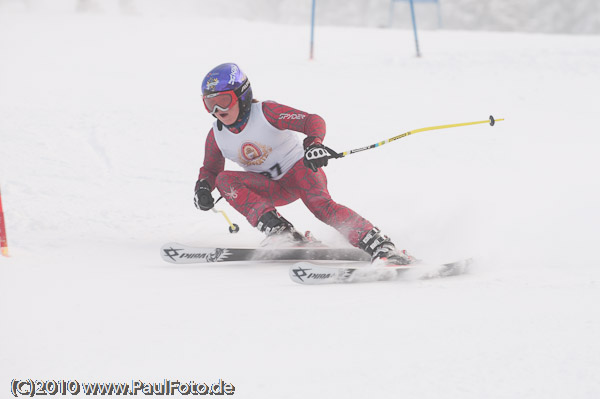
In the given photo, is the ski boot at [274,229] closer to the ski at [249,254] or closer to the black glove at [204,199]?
the ski at [249,254]

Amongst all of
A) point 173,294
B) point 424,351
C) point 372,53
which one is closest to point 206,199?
point 173,294

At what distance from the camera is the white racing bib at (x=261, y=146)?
3.95 meters

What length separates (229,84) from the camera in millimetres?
3760

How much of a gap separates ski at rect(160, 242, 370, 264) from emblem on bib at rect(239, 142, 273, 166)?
60 centimetres

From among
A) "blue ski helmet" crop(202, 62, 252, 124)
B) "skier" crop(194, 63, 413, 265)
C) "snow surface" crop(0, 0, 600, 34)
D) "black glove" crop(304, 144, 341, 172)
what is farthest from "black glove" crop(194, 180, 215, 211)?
"snow surface" crop(0, 0, 600, 34)

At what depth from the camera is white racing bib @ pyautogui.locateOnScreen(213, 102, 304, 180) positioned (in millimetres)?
3951

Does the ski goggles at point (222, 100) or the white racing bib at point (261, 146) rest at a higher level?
the ski goggles at point (222, 100)

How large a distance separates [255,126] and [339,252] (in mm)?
987

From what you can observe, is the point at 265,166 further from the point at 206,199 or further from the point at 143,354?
the point at 143,354

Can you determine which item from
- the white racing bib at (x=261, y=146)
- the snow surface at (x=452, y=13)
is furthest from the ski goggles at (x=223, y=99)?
the snow surface at (x=452, y=13)

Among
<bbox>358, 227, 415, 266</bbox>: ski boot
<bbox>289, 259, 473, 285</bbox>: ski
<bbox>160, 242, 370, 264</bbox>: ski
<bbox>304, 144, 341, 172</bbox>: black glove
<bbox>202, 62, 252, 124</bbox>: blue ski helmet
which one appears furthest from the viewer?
<bbox>160, 242, 370, 264</bbox>: ski

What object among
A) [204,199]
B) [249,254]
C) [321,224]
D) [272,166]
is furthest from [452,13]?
[249,254]

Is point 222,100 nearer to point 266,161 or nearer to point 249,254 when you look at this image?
point 266,161

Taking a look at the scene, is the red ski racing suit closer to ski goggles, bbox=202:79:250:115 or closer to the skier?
the skier
